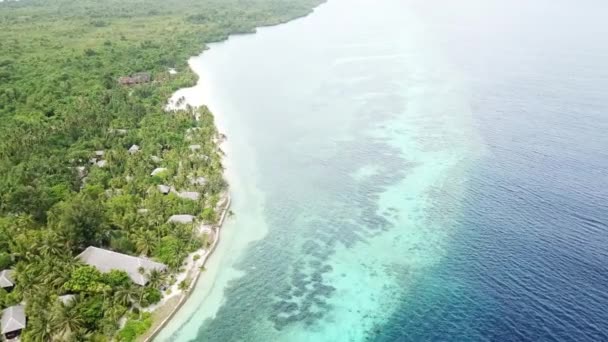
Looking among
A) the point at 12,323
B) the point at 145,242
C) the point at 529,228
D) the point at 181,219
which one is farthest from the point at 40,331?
the point at 529,228

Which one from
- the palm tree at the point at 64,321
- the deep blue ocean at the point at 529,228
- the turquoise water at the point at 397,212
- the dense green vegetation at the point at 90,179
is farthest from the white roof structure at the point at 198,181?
the deep blue ocean at the point at 529,228

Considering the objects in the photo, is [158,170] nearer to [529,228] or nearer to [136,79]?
[529,228]

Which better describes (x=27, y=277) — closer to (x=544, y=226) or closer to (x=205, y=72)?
(x=544, y=226)

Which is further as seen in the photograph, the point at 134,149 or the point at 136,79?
the point at 136,79

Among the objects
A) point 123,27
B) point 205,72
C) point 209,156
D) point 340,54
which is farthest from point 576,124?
point 123,27

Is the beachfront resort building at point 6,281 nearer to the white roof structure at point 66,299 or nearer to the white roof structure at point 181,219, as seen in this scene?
the white roof structure at point 66,299

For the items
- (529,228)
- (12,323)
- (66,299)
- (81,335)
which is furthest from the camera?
(529,228)
